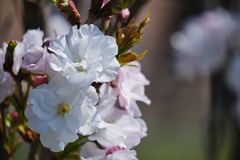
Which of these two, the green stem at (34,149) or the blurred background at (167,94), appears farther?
the blurred background at (167,94)

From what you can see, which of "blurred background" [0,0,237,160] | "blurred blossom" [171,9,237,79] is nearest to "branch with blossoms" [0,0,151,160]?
"blurred blossom" [171,9,237,79]

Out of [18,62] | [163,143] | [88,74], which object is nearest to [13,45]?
[18,62]

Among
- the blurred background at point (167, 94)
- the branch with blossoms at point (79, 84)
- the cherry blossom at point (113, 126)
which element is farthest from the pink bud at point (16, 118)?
the blurred background at point (167, 94)

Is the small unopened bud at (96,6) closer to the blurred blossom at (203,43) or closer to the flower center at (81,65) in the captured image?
the flower center at (81,65)

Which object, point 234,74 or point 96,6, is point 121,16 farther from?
point 234,74

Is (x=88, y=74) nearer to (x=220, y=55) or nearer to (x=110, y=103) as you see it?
(x=110, y=103)

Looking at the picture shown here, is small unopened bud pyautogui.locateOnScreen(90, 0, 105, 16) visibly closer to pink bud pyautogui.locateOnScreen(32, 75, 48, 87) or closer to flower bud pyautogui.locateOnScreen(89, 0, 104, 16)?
flower bud pyautogui.locateOnScreen(89, 0, 104, 16)
